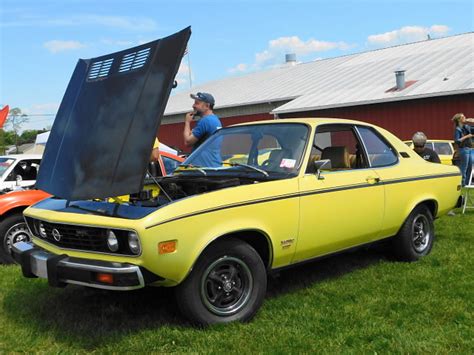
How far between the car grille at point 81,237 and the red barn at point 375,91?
15563 mm

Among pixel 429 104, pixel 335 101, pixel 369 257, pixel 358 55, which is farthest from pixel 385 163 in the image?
pixel 358 55

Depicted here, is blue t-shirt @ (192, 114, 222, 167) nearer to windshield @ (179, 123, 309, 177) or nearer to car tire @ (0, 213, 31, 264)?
windshield @ (179, 123, 309, 177)

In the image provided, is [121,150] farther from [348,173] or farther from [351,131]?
[351,131]

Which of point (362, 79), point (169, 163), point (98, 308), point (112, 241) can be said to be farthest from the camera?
point (362, 79)

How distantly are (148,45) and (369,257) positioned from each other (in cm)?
349

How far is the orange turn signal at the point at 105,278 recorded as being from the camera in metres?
3.56

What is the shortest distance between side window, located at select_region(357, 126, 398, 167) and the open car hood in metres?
2.37

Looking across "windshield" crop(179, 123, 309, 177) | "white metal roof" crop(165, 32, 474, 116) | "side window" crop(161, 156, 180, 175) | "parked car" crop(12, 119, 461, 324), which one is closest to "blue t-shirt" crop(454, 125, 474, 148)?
"parked car" crop(12, 119, 461, 324)

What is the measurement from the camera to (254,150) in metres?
5.13

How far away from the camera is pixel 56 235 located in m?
4.09

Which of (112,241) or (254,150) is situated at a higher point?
(254,150)

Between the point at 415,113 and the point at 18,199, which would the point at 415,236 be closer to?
the point at 18,199

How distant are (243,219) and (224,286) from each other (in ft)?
1.71

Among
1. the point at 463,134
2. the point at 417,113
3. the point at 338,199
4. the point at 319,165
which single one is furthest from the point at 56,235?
the point at 417,113
